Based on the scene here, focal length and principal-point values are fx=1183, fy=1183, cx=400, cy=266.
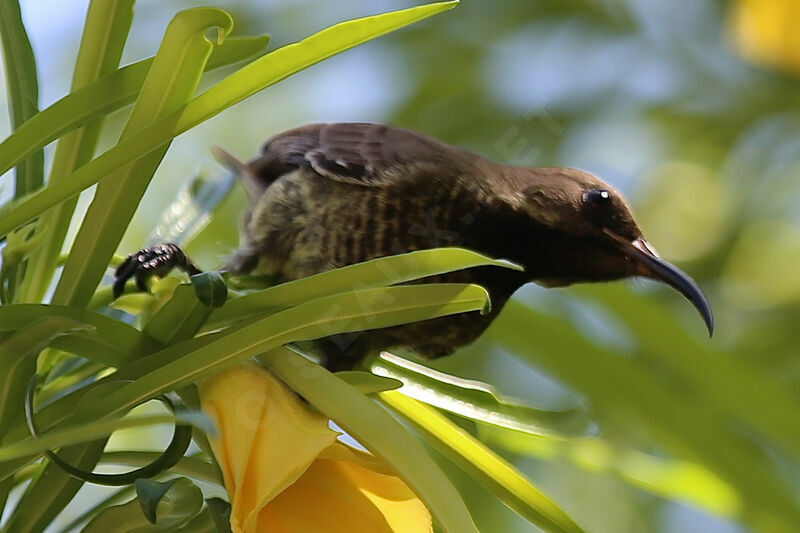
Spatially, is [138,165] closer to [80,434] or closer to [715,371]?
[80,434]

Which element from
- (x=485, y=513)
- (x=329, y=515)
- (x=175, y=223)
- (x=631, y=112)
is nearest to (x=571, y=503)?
(x=485, y=513)

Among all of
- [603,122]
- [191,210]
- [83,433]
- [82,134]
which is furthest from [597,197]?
[603,122]

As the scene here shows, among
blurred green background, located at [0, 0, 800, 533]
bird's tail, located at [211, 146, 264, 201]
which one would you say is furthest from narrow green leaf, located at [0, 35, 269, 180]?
blurred green background, located at [0, 0, 800, 533]

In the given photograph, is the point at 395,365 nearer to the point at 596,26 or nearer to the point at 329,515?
the point at 329,515

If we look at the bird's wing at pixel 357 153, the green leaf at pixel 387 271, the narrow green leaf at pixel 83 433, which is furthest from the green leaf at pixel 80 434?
the bird's wing at pixel 357 153

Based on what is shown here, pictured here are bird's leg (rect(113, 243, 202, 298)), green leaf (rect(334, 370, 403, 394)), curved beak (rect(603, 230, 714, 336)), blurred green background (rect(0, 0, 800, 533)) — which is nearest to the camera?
green leaf (rect(334, 370, 403, 394))

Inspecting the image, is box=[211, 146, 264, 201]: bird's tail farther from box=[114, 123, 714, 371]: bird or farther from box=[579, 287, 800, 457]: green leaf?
box=[579, 287, 800, 457]: green leaf
